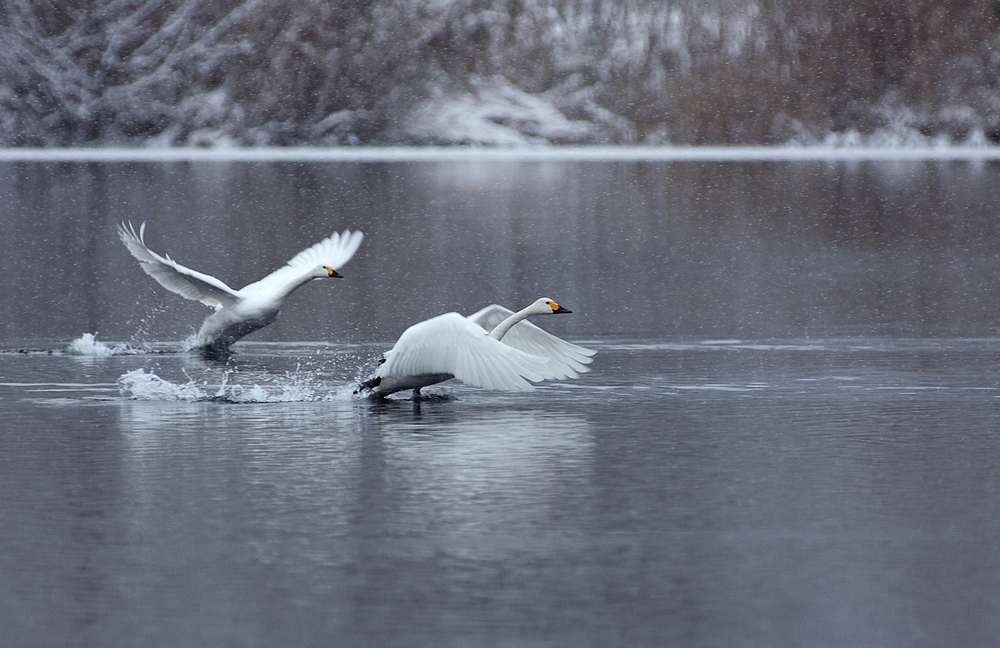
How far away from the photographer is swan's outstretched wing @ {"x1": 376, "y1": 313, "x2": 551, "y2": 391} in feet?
51.5

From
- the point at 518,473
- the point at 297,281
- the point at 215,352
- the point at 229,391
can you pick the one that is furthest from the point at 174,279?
the point at 518,473

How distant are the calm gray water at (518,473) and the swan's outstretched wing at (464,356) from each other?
0.43 m

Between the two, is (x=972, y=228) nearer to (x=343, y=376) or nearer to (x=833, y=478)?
(x=343, y=376)

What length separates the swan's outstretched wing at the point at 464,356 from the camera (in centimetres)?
1570

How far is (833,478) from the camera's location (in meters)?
12.7

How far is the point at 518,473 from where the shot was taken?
1286cm

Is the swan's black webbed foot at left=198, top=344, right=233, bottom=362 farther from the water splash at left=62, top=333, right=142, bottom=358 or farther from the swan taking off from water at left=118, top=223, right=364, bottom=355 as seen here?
the water splash at left=62, top=333, right=142, bottom=358

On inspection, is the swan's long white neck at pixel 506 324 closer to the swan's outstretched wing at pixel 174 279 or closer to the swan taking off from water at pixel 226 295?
the swan taking off from water at pixel 226 295

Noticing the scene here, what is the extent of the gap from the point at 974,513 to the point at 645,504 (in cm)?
207

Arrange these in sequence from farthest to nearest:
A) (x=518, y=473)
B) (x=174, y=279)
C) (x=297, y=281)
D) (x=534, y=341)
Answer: (x=174, y=279), (x=297, y=281), (x=534, y=341), (x=518, y=473)

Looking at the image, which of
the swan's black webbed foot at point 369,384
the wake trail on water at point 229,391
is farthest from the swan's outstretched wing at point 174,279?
the swan's black webbed foot at point 369,384

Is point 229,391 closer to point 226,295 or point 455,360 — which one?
point 455,360

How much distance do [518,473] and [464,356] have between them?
3069 millimetres

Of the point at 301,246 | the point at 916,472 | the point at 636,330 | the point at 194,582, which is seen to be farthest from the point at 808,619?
the point at 301,246
